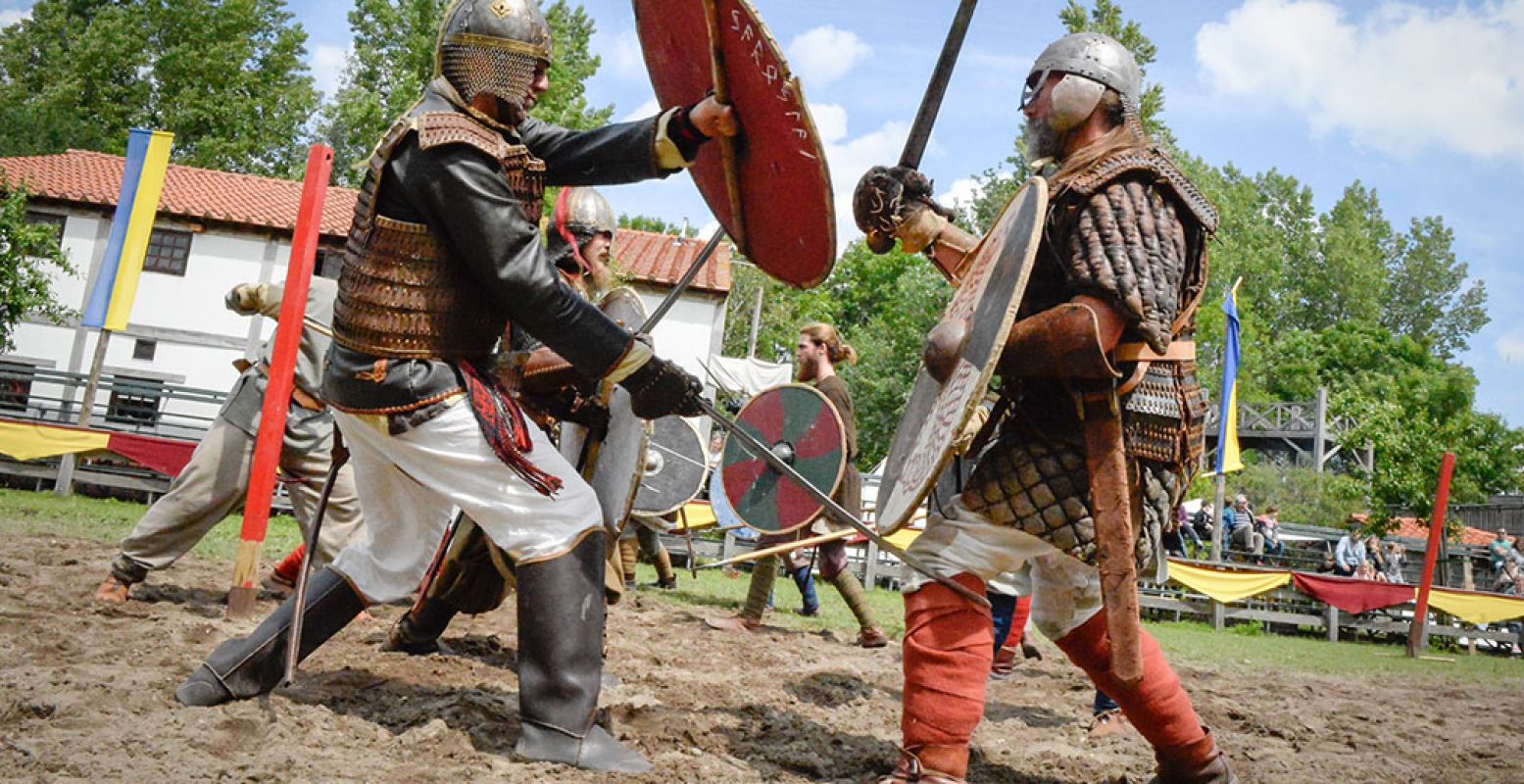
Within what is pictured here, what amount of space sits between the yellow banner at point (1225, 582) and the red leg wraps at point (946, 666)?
398 inches

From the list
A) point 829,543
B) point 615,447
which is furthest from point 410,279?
point 829,543

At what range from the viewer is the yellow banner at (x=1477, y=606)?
10.8 metres

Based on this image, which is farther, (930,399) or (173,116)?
(173,116)

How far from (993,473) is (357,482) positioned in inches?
65.0

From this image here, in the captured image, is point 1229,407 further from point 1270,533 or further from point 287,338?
point 287,338

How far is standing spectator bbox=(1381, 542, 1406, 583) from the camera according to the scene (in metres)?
15.2

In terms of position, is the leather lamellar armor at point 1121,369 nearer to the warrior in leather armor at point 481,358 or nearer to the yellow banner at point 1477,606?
the warrior in leather armor at point 481,358

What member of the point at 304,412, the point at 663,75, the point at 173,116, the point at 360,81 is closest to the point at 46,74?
the point at 173,116

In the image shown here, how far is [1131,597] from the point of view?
243 cm

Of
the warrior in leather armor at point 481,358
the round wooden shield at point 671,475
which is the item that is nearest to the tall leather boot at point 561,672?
the warrior in leather armor at point 481,358

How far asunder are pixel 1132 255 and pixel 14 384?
83.3 feet

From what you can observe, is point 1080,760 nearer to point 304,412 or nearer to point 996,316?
point 996,316

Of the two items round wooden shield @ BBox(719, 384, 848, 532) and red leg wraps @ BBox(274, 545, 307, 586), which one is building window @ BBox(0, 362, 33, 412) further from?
round wooden shield @ BBox(719, 384, 848, 532)

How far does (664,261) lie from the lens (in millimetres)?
26109
